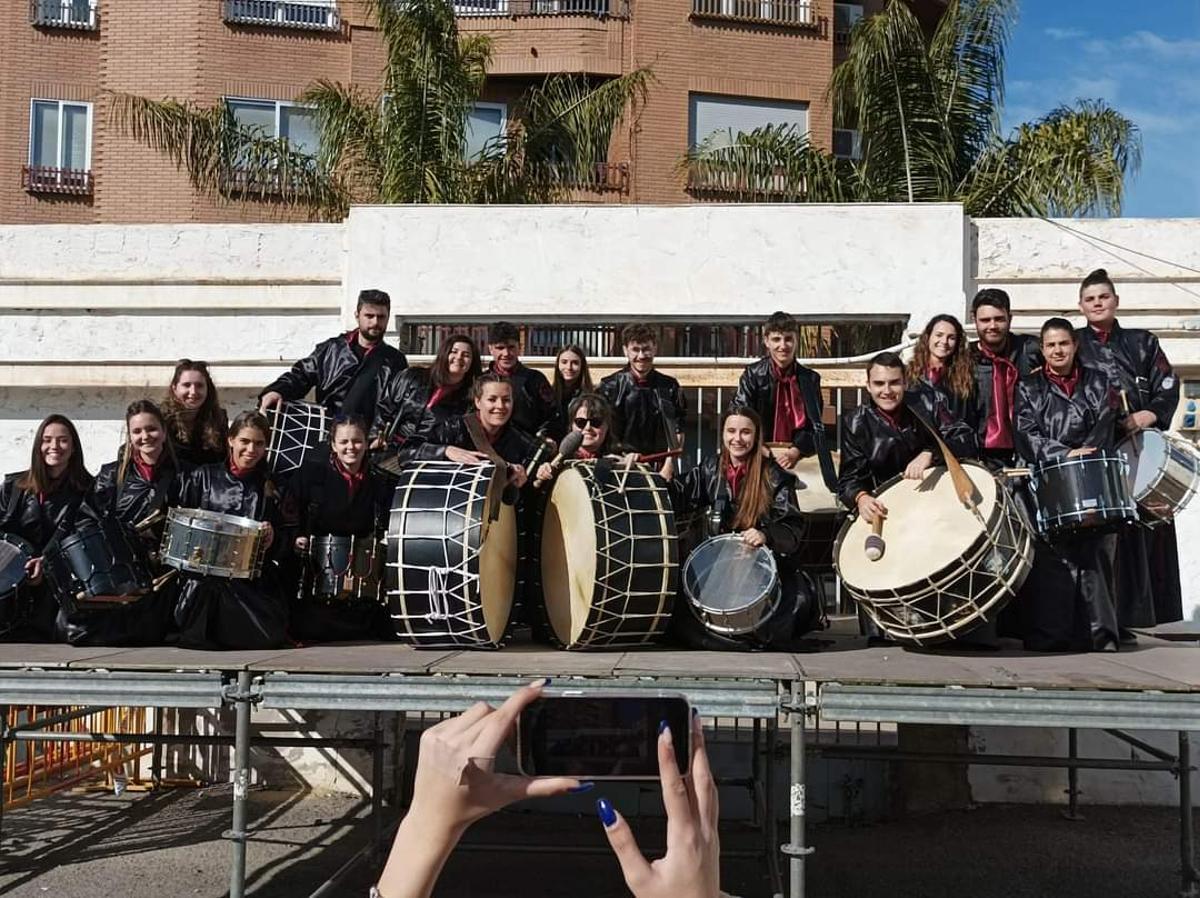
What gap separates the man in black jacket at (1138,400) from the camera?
6.16 meters

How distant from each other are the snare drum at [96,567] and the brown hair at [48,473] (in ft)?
2.57

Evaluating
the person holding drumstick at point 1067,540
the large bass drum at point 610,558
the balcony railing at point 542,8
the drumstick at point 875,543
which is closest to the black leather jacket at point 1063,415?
the person holding drumstick at point 1067,540

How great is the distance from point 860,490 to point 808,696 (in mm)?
1642

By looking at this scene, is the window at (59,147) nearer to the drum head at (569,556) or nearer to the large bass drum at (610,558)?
the drum head at (569,556)

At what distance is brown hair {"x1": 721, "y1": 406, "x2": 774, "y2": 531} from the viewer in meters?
5.89

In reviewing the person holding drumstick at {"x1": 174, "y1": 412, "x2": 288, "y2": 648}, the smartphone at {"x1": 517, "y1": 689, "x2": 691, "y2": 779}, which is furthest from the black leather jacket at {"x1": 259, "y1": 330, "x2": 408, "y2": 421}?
the smartphone at {"x1": 517, "y1": 689, "x2": 691, "y2": 779}

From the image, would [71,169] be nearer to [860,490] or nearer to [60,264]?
[60,264]

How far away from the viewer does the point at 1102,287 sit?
21.1 feet

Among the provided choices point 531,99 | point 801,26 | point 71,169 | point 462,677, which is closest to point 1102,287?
point 462,677

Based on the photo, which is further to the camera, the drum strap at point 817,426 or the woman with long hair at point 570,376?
the woman with long hair at point 570,376

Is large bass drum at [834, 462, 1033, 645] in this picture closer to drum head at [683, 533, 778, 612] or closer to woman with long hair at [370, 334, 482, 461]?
drum head at [683, 533, 778, 612]

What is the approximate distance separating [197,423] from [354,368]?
1.08m

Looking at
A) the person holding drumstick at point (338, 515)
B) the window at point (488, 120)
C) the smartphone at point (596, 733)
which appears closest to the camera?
the smartphone at point (596, 733)

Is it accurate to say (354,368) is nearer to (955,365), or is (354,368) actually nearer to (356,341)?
(356,341)
